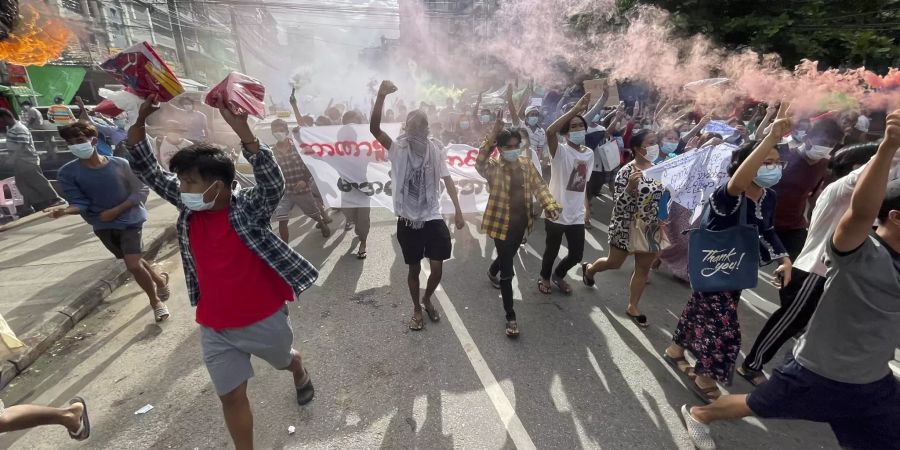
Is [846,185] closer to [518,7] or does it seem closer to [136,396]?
[136,396]

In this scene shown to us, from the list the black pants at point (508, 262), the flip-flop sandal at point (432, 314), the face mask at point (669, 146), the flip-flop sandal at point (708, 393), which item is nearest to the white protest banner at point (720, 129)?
the face mask at point (669, 146)

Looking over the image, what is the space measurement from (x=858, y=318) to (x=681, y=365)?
1.60 m

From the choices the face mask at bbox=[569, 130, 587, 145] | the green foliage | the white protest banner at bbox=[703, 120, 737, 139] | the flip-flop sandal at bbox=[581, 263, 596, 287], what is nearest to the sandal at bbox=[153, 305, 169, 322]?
the flip-flop sandal at bbox=[581, 263, 596, 287]

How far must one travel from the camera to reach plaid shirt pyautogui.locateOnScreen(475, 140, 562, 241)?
369 cm

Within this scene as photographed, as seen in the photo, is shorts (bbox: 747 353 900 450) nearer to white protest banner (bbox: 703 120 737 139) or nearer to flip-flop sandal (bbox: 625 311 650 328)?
flip-flop sandal (bbox: 625 311 650 328)

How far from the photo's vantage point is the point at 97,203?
12.3 ft

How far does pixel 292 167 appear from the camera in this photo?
5836 millimetres

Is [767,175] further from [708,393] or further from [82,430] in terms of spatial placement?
[82,430]

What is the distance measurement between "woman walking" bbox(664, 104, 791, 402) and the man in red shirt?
2.77 meters

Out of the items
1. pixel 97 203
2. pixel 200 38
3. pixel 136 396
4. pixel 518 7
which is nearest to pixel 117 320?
pixel 97 203

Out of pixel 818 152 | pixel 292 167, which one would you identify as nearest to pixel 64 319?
pixel 292 167

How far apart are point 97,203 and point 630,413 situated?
15.8 ft

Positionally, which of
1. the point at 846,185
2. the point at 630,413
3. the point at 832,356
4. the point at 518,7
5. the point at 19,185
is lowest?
the point at 19,185

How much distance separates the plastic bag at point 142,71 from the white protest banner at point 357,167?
3405 millimetres
